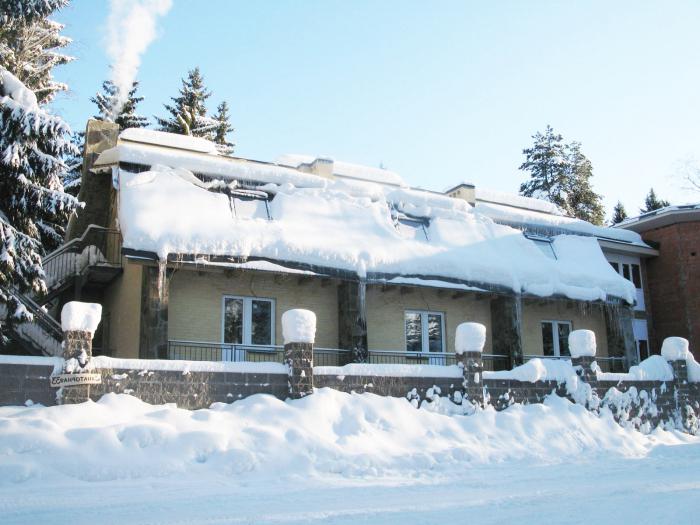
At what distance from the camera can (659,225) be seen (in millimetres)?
26703

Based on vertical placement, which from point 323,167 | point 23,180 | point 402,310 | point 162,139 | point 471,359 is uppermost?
point 162,139

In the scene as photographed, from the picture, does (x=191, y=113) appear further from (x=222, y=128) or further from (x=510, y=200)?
(x=510, y=200)

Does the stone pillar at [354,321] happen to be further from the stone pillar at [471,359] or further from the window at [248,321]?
the stone pillar at [471,359]

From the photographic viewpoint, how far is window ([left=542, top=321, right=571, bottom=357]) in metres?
21.6

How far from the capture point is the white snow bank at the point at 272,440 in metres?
8.42

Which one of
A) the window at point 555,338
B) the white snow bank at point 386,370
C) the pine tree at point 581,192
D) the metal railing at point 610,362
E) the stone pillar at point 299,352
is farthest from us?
the pine tree at point 581,192

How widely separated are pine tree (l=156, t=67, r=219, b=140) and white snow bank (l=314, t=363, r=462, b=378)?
88.2 ft

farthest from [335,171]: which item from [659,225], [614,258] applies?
[659,225]

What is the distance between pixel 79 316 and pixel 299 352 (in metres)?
3.56

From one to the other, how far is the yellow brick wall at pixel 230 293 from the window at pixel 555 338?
7.44 meters

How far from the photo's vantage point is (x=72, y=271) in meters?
18.1

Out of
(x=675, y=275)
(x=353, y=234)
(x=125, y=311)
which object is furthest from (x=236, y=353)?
(x=675, y=275)

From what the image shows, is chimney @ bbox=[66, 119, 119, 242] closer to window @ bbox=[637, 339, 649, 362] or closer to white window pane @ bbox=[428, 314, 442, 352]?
white window pane @ bbox=[428, 314, 442, 352]

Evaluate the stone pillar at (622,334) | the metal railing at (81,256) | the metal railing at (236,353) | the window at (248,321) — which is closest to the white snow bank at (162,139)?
the metal railing at (81,256)
